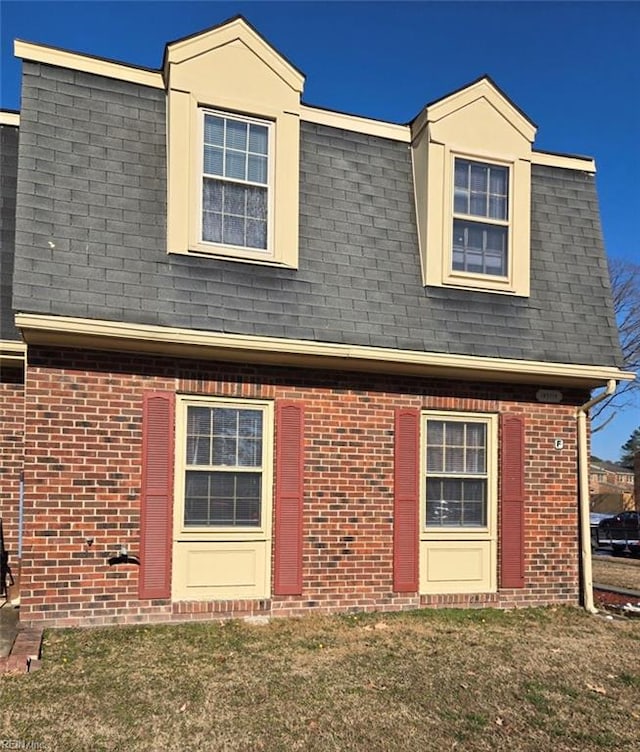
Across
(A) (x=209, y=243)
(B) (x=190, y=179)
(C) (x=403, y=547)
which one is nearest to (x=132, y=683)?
(C) (x=403, y=547)

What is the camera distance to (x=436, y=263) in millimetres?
8695

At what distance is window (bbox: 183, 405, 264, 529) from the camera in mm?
7598

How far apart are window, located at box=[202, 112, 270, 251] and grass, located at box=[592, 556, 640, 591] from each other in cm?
794

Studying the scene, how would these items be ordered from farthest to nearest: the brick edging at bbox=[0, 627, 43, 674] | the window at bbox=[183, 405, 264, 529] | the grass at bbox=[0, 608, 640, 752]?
the window at bbox=[183, 405, 264, 529], the brick edging at bbox=[0, 627, 43, 674], the grass at bbox=[0, 608, 640, 752]

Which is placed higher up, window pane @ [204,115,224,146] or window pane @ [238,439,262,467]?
window pane @ [204,115,224,146]

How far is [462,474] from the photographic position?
8.64 metres

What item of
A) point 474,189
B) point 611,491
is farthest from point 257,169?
point 611,491

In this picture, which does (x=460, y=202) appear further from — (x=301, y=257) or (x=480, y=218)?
(x=301, y=257)

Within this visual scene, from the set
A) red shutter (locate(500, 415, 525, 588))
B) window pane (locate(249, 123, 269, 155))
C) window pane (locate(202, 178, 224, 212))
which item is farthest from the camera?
red shutter (locate(500, 415, 525, 588))

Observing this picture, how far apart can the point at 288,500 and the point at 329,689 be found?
8.45 feet

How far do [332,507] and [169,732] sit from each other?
3.66 meters

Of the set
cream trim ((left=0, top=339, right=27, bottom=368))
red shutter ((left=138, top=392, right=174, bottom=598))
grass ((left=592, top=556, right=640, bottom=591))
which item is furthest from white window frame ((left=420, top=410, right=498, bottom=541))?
cream trim ((left=0, top=339, right=27, bottom=368))

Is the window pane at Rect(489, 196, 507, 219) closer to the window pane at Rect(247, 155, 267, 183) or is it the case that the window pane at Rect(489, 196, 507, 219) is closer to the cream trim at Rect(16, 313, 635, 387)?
the cream trim at Rect(16, 313, 635, 387)

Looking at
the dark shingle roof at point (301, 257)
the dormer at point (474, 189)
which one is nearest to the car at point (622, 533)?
the dark shingle roof at point (301, 257)
